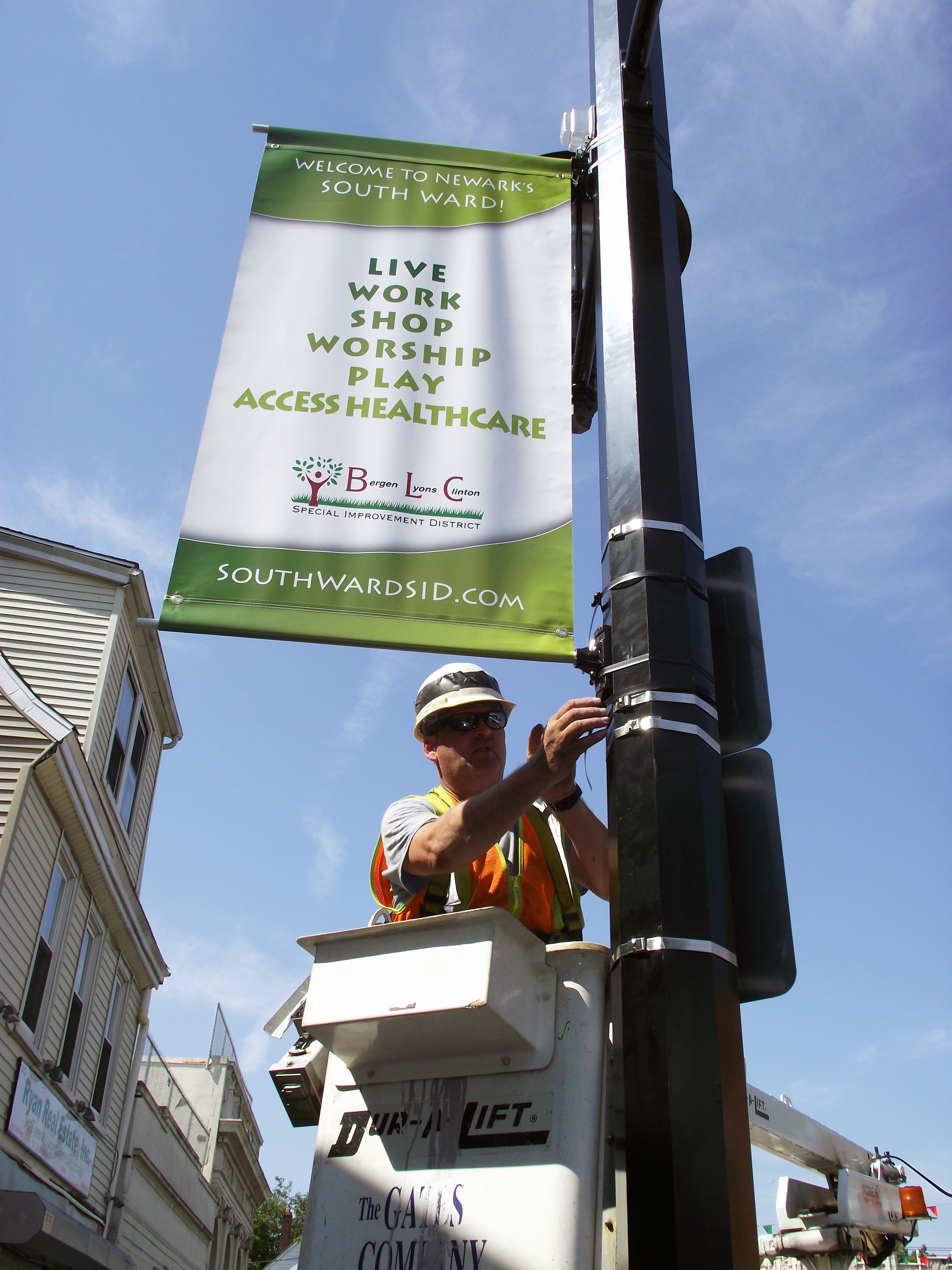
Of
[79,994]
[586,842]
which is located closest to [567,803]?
[586,842]

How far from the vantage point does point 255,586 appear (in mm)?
2855

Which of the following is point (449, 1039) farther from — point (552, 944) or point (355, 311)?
point (355, 311)

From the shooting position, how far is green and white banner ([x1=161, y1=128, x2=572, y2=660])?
2848 mm

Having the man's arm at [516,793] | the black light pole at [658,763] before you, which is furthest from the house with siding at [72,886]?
the black light pole at [658,763]

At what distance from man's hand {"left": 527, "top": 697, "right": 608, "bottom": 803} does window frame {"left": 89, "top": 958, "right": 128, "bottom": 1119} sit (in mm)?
13044

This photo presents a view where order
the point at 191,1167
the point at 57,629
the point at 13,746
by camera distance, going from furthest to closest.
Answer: the point at 191,1167 < the point at 57,629 < the point at 13,746

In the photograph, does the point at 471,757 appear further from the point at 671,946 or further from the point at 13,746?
the point at 13,746

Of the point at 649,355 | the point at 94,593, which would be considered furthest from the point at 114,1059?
the point at 649,355

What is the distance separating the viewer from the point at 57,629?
13.3 meters

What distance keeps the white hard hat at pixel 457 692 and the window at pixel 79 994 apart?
1101 centimetres

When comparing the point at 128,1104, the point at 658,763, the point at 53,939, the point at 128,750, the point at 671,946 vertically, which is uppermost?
the point at 128,750

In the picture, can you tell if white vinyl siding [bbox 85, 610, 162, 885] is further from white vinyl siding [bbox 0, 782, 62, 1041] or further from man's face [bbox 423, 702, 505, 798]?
man's face [bbox 423, 702, 505, 798]

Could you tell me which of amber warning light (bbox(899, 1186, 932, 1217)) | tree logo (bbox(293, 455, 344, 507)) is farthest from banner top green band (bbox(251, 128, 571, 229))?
amber warning light (bbox(899, 1186, 932, 1217))

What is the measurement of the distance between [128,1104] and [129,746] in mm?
5132
